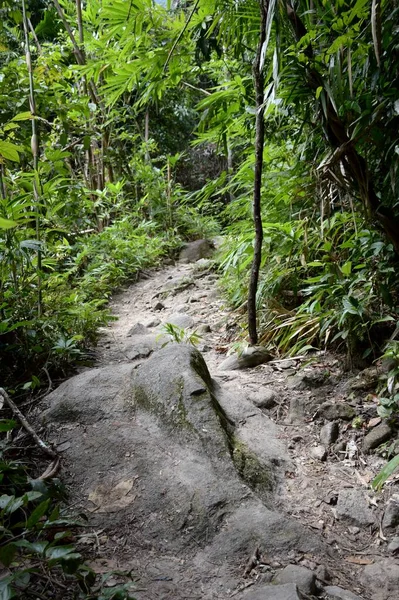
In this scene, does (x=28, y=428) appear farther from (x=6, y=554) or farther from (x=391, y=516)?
(x=391, y=516)

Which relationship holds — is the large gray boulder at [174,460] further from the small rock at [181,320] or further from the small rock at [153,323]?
the small rock at [153,323]

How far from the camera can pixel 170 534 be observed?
165 cm

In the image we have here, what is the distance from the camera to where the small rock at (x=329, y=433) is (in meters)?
2.22

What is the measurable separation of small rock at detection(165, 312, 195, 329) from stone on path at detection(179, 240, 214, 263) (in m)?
2.22

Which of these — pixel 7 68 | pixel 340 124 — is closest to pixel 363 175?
pixel 340 124

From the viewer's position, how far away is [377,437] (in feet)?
6.86

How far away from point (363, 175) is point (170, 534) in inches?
65.6

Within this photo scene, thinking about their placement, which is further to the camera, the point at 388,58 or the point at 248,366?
the point at 248,366

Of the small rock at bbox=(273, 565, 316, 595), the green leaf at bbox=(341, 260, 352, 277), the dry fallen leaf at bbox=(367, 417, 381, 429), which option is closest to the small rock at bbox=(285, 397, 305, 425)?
the dry fallen leaf at bbox=(367, 417, 381, 429)

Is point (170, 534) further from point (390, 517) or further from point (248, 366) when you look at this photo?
point (248, 366)

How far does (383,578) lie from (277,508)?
445 mm

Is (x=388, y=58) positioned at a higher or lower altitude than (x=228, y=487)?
higher

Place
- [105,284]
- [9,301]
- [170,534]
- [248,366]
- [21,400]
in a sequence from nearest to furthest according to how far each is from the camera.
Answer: [170,534] → [21,400] → [9,301] → [248,366] → [105,284]

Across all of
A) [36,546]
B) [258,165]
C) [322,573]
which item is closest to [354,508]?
[322,573]
